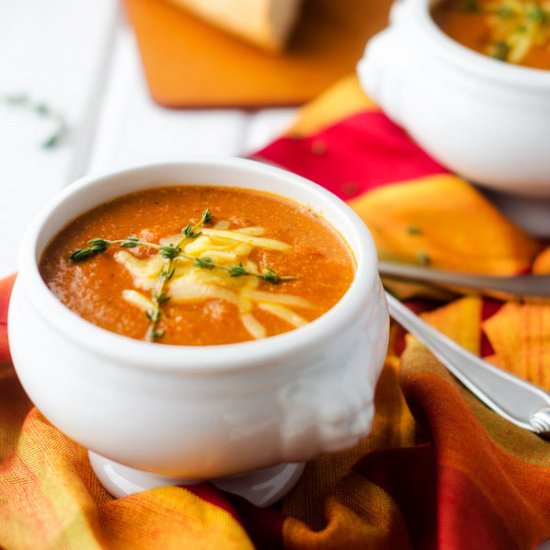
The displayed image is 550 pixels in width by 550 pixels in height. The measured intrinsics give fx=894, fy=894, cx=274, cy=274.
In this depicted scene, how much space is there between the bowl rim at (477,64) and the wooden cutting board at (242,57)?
662 millimetres

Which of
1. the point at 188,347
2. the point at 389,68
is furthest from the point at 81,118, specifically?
the point at 188,347

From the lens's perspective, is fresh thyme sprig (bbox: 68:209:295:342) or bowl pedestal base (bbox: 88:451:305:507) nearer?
fresh thyme sprig (bbox: 68:209:295:342)

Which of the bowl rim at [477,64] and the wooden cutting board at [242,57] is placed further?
the wooden cutting board at [242,57]

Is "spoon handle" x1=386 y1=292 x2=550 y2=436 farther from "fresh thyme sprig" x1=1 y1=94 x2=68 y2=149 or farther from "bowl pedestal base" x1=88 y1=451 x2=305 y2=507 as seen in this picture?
"fresh thyme sprig" x1=1 y1=94 x2=68 y2=149

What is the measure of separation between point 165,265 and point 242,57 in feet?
5.30

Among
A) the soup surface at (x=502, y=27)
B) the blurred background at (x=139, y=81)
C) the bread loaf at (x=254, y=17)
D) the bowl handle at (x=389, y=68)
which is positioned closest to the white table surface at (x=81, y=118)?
the blurred background at (x=139, y=81)

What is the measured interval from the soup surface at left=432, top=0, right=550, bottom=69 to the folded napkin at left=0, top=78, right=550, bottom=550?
594 millimetres

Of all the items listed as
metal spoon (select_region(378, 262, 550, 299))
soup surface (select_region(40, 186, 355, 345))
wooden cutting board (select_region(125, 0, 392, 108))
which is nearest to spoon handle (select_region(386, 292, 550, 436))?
metal spoon (select_region(378, 262, 550, 299))

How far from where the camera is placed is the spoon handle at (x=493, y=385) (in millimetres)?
1471

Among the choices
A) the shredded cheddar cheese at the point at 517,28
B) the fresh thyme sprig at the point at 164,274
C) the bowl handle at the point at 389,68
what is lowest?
the bowl handle at the point at 389,68

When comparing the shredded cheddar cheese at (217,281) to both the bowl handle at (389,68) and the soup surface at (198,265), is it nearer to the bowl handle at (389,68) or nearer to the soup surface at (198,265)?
the soup surface at (198,265)

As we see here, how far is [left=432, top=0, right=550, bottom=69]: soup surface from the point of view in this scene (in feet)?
6.47

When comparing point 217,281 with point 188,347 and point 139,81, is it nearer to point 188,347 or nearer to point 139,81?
point 188,347

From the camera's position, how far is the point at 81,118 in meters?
2.43
